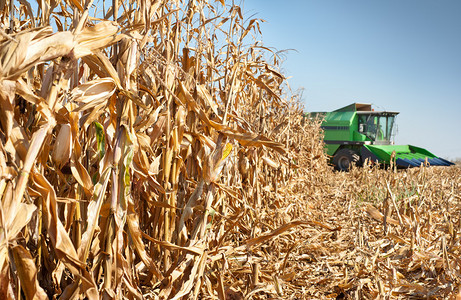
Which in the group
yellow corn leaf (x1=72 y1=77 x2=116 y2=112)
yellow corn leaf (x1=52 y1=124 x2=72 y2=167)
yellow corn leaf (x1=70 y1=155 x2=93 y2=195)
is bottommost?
yellow corn leaf (x1=70 y1=155 x2=93 y2=195)

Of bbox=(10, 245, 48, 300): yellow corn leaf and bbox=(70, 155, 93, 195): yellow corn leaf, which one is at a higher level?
bbox=(70, 155, 93, 195): yellow corn leaf

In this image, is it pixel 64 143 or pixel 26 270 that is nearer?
pixel 26 270

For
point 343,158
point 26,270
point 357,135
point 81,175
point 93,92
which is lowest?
point 343,158

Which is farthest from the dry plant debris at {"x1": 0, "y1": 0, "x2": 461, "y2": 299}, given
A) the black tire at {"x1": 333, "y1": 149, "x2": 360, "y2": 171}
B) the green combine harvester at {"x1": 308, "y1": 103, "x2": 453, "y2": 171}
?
the green combine harvester at {"x1": 308, "y1": 103, "x2": 453, "y2": 171}

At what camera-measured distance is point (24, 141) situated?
914 mm

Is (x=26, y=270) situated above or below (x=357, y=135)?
below

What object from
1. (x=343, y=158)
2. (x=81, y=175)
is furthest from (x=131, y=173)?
(x=343, y=158)

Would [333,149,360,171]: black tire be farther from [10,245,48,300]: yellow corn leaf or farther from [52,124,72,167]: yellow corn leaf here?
[10,245,48,300]: yellow corn leaf

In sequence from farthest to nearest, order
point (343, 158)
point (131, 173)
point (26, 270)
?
point (343, 158) → point (131, 173) → point (26, 270)

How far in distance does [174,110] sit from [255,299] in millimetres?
983

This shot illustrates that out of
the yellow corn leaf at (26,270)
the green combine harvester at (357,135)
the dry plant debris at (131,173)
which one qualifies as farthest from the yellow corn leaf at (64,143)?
the green combine harvester at (357,135)

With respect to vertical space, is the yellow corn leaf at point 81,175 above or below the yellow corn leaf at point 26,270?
above

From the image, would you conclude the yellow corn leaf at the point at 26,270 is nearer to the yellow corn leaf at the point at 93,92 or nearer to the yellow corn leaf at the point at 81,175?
the yellow corn leaf at the point at 81,175

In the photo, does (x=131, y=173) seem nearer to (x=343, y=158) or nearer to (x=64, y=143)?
(x=64, y=143)
